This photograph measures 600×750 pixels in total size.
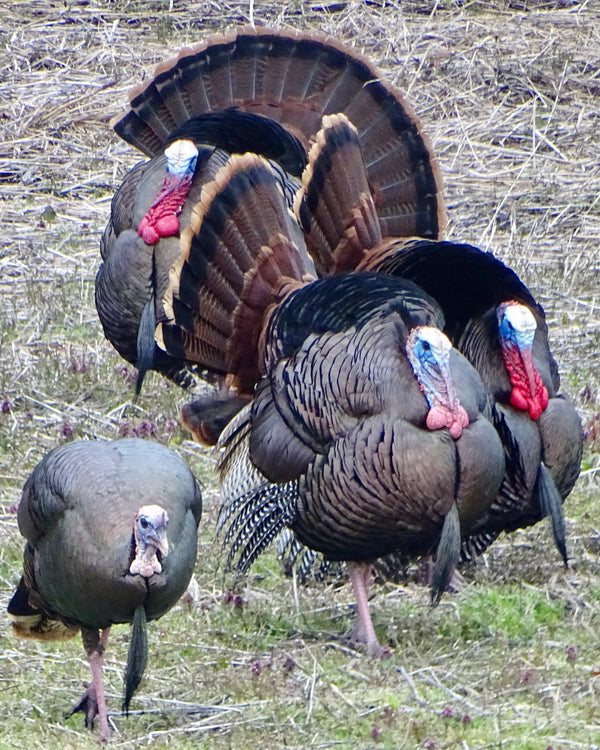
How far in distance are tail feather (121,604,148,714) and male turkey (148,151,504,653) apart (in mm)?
742

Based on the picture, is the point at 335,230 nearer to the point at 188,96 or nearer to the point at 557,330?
the point at 188,96

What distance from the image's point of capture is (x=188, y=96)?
6.12 m

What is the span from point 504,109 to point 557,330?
3022 millimetres

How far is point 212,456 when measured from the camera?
5680 mm

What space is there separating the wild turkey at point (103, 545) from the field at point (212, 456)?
0.24m

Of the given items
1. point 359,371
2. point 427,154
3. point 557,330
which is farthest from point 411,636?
point 557,330

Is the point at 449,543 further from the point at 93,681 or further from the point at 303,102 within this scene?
the point at 303,102

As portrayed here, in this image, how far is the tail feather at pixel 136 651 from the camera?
3572 mm

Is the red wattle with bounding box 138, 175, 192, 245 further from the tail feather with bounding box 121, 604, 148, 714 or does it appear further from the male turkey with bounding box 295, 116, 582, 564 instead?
the tail feather with bounding box 121, 604, 148, 714

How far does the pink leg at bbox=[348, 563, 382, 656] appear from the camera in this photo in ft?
14.2

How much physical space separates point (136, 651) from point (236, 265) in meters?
1.68

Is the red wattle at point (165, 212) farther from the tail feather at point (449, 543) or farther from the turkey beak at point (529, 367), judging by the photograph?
the tail feather at point (449, 543)

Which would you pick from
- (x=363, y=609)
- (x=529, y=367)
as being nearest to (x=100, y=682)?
(x=363, y=609)

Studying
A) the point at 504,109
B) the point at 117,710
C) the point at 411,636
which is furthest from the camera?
the point at 504,109
